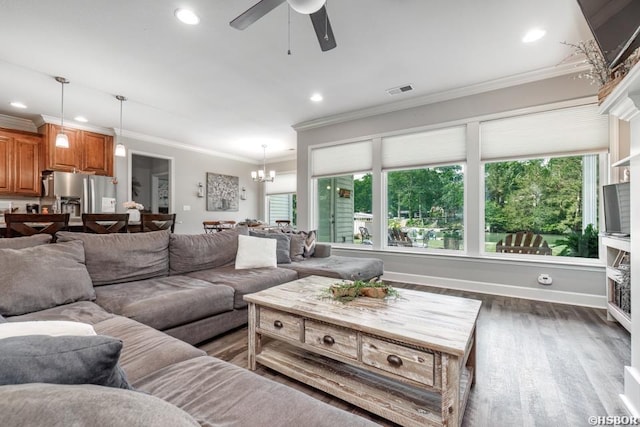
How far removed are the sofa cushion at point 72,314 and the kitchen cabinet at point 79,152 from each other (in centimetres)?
447

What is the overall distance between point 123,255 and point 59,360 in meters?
2.19

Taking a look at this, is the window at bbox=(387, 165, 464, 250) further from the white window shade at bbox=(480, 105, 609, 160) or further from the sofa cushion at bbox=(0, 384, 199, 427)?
the sofa cushion at bbox=(0, 384, 199, 427)

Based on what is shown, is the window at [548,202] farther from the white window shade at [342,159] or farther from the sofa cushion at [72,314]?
the sofa cushion at [72,314]

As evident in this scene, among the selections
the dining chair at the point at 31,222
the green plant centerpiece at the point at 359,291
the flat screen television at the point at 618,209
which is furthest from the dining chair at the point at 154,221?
the flat screen television at the point at 618,209

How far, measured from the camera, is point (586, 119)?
3.29 metres

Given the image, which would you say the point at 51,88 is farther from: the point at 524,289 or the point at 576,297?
the point at 576,297

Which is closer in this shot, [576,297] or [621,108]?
[621,108]

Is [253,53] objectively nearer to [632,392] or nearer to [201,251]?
[201,251]

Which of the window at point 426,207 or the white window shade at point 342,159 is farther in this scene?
the white window shade at point 342,159

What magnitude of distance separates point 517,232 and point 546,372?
231 cm

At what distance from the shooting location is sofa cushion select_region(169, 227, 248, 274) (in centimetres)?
282

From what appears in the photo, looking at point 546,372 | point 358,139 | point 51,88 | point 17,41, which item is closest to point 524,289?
point 546,372

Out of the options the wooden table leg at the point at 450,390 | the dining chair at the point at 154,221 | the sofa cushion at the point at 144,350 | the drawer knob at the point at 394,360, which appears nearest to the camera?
the sofa cushion at the point at 144,350

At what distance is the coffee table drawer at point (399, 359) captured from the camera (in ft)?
Answer: 4.24
